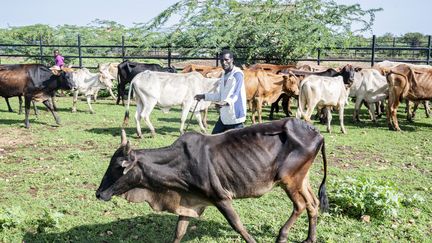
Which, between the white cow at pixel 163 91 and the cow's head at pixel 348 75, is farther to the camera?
the cow's head at pixel 348 75

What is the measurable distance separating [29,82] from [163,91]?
4247 millimetres

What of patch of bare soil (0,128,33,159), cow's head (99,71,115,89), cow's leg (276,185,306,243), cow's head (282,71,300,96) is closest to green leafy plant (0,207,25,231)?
cow's leg (276,185,306,243)

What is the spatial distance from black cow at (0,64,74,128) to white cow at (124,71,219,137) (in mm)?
3043

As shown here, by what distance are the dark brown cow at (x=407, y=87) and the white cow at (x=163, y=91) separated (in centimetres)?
501

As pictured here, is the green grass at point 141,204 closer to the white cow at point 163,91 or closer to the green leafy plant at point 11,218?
the green leafy plant at point 11,218

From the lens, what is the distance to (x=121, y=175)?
418 cm

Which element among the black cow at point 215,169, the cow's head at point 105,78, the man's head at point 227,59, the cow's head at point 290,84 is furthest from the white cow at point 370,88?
the black cow at point 215,169

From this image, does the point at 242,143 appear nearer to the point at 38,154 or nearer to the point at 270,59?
the point at 38,154

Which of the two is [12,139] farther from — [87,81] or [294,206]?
[294,206]

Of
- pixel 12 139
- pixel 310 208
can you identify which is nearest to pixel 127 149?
pixel 310 208

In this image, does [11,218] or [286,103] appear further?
[286,103]

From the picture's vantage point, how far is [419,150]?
9.41 m

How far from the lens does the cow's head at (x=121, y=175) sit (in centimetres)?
415

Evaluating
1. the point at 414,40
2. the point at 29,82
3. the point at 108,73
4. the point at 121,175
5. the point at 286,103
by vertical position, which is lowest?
the point at 286,103
